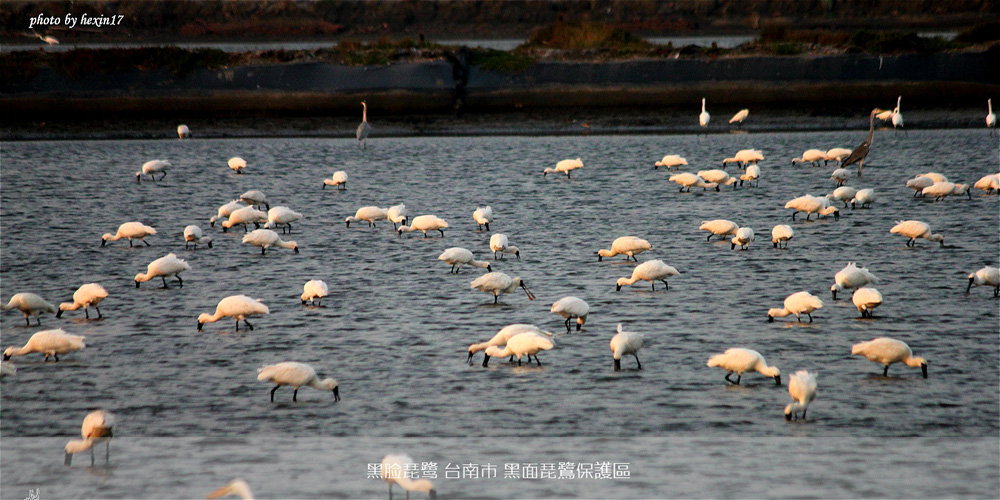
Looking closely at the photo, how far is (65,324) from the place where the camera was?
534 inches

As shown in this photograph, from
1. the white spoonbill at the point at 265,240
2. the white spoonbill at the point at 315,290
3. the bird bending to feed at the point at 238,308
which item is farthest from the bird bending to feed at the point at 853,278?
the white spoonbill at the point at 265,240

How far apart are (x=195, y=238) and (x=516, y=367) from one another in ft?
29.4

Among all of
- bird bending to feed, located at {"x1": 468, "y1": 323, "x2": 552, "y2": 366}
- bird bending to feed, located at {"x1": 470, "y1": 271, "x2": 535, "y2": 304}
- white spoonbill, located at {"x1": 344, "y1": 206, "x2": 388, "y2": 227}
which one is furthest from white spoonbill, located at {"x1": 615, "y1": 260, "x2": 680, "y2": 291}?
white spoonbill, located at {"x1": 344, "y1": 206, "x2": 388, "y2": 227}

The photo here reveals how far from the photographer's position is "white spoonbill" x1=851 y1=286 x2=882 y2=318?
41.2 feet

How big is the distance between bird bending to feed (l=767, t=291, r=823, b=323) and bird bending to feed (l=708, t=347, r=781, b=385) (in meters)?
2.20

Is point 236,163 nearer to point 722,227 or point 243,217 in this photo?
point 243,217

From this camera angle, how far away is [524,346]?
10.8m

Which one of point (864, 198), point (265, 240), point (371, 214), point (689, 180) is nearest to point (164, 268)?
point (265, 240)

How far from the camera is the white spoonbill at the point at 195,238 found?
18.2 meters

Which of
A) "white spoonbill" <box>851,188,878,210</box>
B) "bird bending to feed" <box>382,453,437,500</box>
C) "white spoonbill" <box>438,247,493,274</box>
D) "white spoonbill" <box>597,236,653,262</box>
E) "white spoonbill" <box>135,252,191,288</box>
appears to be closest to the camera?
"bird bending to feed" <box>382,453,437,500</box>

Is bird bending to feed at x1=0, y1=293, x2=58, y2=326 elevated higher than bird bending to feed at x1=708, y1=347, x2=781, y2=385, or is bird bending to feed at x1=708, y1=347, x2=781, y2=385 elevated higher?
bird bending to feed at x1=0, y1=293, x2=58, y2=326

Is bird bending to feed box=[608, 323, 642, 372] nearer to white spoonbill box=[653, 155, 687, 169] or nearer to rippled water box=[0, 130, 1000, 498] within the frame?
rippled water box=[0, 130, 1000, 498]

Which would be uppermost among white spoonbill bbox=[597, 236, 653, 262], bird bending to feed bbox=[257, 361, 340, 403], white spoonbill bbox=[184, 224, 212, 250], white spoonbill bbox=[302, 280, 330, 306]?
white spoonbill bbox=[184, 224, 212, 250]

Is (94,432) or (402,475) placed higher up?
(94,432)
